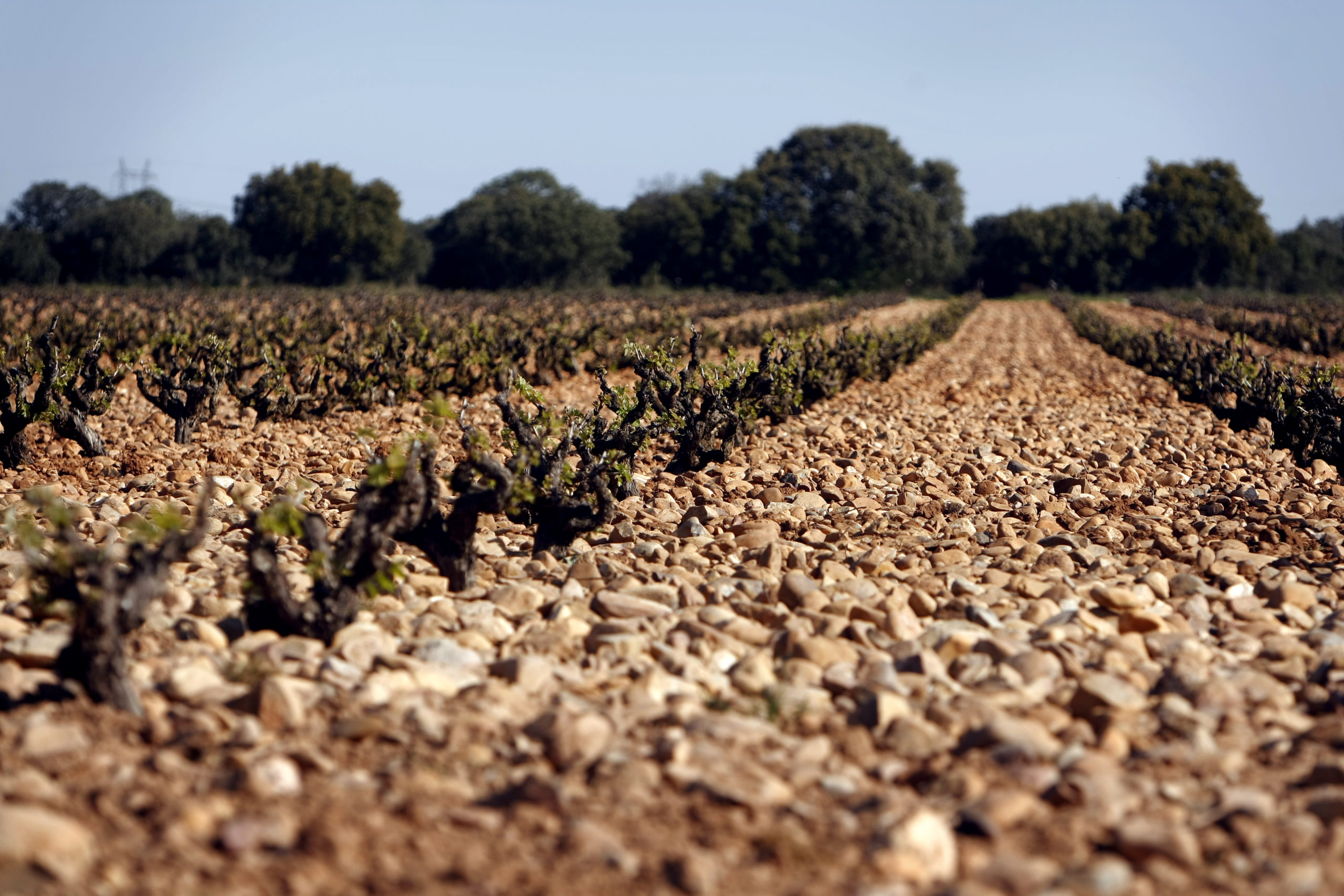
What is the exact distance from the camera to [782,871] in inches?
100

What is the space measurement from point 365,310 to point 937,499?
27.7 meters

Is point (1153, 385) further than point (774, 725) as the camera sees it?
Yes

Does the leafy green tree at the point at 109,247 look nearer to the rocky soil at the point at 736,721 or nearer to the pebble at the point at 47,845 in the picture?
the rocky soil at the point at 736,721

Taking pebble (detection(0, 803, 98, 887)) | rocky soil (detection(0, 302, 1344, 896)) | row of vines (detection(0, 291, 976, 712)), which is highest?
row of vines (detection(0, 291, 976, 712))

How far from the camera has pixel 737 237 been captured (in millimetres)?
73938

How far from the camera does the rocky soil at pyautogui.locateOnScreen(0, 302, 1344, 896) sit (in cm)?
255

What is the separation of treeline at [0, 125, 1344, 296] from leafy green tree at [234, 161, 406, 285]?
0.13m

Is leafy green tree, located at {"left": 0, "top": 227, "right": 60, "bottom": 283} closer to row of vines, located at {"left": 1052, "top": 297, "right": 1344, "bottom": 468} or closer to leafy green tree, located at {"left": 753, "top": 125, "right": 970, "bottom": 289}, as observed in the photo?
leafy green tree, located at {"left": 753, "top": 125, "right": 970, "bottom": 289}

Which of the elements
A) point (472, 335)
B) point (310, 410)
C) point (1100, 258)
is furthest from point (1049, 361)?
point (1100, 258)

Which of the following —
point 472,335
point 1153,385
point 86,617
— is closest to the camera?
point 86,617

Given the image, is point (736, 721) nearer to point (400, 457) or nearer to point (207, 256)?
point (400, 457)

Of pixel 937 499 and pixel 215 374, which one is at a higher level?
pixel 215 374

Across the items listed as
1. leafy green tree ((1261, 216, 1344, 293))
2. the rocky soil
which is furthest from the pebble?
leafy green tree ((1261, 216, 1344, 293))

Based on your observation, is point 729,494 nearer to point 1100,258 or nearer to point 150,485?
point 150,485
